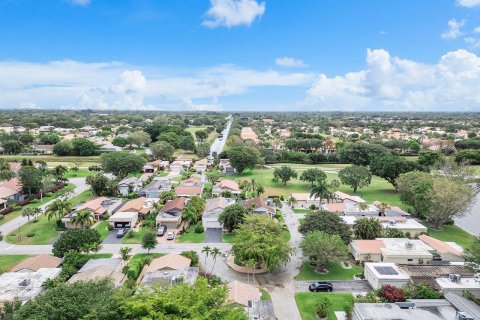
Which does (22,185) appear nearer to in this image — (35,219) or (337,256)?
(35,219)

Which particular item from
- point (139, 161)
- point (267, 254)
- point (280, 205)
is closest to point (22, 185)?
point (139, 161)

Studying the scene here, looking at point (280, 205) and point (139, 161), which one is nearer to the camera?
point (280, 205)

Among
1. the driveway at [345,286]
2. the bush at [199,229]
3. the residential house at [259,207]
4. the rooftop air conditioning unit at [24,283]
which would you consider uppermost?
the residential house at [259,207]

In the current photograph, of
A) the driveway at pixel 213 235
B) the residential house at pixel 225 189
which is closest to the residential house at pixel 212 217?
the driveway at pixel 213 235

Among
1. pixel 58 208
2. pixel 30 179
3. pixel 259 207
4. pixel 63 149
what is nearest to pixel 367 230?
pixel 259 207

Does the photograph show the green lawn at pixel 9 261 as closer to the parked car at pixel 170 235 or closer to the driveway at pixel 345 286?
the parked car at pixel 170 235

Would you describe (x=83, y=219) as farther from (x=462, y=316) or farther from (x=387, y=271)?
(x=462, y=316)
